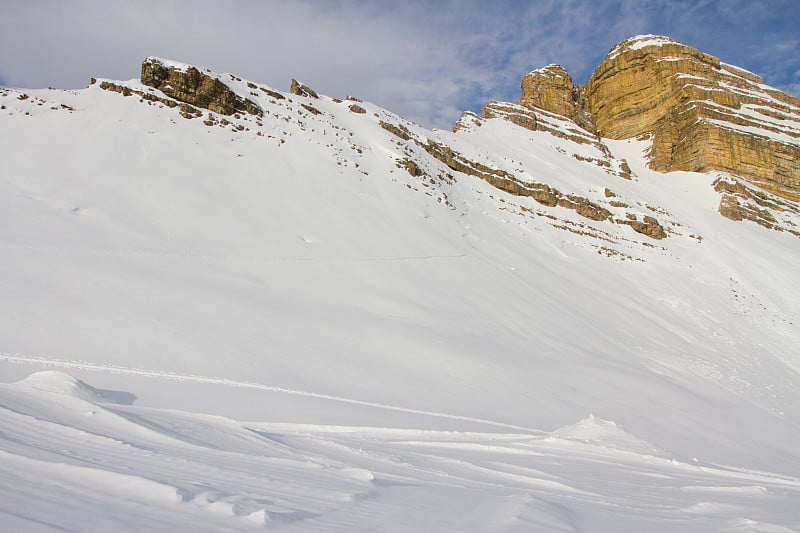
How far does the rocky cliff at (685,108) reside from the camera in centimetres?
4409

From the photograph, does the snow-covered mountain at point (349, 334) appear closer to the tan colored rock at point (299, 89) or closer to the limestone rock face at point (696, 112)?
the tan colored rock at point (299, 89)

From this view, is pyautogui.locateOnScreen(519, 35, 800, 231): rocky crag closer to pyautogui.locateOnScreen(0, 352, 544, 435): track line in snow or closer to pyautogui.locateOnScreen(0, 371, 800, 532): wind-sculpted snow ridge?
pyautogui.locateOnScreen(0, 352, 544, 435): track line in snow

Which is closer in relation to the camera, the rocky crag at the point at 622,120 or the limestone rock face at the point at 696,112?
the rocky crag at the point at 622,120

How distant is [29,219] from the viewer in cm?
1159

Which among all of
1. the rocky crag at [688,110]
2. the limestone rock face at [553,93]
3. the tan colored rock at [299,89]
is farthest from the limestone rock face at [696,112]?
the tan colored rock at [299,89]

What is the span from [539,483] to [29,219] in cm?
1419

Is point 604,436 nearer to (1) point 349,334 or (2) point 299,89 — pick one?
(1) point 349,334

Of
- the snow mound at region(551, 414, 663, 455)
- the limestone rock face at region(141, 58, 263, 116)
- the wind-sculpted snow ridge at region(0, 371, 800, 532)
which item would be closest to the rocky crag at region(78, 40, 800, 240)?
the limestone rock face at region(141, 58, 263, 116)

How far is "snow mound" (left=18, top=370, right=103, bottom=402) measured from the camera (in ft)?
12.2

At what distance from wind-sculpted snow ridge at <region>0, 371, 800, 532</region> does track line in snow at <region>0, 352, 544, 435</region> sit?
55.4 inches

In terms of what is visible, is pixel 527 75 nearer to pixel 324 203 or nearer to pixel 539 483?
pixel 324 203

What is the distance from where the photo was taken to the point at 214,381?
20.7ft

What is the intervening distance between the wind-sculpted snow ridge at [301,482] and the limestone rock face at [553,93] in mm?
59445

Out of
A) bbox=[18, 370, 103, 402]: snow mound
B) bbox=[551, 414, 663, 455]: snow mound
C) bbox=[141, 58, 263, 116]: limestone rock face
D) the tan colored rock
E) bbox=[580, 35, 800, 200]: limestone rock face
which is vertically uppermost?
bbox=[580, 35, 800, 200]: limestone rock face
